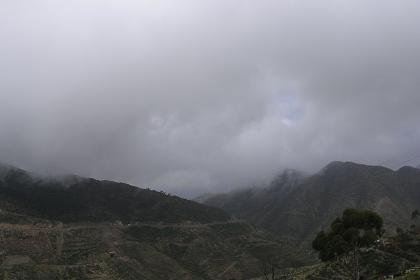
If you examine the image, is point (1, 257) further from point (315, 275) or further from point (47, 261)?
point (315, 275)

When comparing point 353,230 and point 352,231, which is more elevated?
point 353,230

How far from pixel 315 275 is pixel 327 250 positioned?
240 inches

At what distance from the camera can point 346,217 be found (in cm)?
11106

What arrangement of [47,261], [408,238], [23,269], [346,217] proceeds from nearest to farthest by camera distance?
[346,217]
[408,238]
[23,269]
[47,261]

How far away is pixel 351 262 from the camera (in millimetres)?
114375

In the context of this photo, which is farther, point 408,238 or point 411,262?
point 408,238

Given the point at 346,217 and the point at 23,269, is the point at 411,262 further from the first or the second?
the point at 23,269

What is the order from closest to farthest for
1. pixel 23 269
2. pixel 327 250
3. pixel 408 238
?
pixel 327 250, pixel 408 238, pixel 23 269

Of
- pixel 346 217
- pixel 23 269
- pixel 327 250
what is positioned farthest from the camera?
pixel 23 269

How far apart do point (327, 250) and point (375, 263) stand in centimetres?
1036

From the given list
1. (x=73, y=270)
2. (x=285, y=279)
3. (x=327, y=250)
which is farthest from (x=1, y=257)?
(x=327, y=250)

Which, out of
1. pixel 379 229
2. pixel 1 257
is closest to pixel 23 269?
pixel 1 257

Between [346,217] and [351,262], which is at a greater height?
[346,217]

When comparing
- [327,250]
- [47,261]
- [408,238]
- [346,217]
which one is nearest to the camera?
[346,217]
